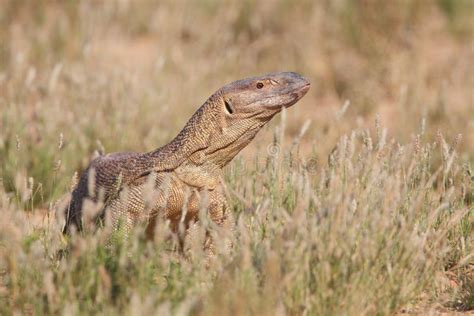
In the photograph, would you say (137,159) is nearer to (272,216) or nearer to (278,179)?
(278,179)

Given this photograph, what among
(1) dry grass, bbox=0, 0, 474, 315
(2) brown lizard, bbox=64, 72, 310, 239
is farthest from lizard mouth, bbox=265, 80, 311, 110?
(1) dry grass, bbox=0, 0, 474, 315

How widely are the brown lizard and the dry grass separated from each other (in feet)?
0.89

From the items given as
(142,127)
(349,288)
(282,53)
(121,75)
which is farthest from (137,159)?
(282,53)

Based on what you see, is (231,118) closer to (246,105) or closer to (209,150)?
(246,105)

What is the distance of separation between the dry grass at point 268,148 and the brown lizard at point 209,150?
273 mm

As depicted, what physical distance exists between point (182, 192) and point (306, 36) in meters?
7.22

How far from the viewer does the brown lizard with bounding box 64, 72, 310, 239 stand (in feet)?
17.7

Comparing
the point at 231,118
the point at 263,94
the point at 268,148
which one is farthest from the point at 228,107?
the point at 268,148

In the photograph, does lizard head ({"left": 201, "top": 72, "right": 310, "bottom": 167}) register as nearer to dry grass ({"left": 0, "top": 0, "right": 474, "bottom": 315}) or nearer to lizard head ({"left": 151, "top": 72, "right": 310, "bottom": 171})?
lizard head ({"left": 151, "top": 72, "right": 310, "bottom": 171})

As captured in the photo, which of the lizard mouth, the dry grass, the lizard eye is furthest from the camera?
the lizard eye

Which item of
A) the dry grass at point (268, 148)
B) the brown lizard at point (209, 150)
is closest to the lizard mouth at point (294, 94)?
the brown lizard at point (209, 150)

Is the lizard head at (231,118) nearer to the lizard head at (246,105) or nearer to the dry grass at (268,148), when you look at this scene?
the lizard head at (246,105)

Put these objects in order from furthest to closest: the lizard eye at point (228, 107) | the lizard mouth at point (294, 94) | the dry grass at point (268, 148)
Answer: the lizard eye at point (228, 107)
the lizard mouth at point (294, 94)
the dry grass at point (268, 148)

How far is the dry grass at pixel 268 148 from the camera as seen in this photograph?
4.09m
